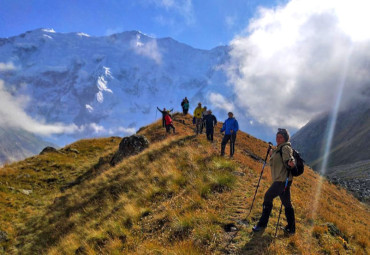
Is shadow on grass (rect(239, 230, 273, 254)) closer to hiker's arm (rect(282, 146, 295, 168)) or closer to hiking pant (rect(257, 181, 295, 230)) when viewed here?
hiking pant (rect(257, 181, 295, 230))

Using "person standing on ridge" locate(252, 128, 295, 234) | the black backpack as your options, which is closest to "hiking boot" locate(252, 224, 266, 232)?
"person standing on ridge" locate(252, 128, 295, 234)

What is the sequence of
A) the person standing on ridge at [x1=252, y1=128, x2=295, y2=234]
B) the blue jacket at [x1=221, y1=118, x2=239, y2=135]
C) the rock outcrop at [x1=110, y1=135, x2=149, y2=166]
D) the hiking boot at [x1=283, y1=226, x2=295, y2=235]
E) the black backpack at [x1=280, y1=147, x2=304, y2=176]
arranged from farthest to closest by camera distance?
the rock outcrop at [x1=110, y1=135, x2=149, y2=166] → the blue jacket at [x1=221, y1=118, x2=239, y2=135] → the hiking boot at [x1=283, y1=226, x2=295, y2=235] → the person standing on ridge at [x1=252, y1=128, x2=295, y2=234] → the black backpack at [x1=280, y1=147, x2=304, y2=176]

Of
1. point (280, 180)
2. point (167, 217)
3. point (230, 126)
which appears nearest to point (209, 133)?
point (230, 126)

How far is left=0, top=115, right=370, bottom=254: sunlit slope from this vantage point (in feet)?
20.3

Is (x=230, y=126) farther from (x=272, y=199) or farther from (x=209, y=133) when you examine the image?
(x=272, y=199)

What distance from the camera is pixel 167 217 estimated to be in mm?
7414

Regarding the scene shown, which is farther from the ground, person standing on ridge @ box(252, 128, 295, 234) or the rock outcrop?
the rock outcrop

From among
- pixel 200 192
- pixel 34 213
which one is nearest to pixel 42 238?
pixel 34 213

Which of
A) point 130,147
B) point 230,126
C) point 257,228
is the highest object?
point 230,126

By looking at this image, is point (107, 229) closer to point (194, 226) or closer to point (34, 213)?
point (194, 226)

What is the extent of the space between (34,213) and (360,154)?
8616 inches

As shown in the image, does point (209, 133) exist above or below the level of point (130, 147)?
above

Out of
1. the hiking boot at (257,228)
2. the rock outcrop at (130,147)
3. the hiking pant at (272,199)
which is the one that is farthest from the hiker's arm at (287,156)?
the rock outcrop at (130,147)

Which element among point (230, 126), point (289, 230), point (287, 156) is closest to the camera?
point (287, 156)
